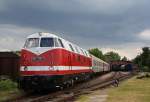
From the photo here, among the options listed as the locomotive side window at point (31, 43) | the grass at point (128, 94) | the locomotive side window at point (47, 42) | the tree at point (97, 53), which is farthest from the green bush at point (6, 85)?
the tree at point (97, 53)

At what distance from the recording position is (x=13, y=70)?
114 ft

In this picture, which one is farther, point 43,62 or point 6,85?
point 6,85

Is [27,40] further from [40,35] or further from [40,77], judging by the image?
[40,77]

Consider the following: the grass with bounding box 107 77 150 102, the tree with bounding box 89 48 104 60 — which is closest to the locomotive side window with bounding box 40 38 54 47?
the grass with bounding box 107 77 150 102

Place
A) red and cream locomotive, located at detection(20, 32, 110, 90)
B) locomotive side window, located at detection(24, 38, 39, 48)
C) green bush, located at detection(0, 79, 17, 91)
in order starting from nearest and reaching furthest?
red and cream locomotive, located at detection(20, 32, 110, 90) → locomotive side window, located at detection(24, 38, 39, 48) → green bush, located at detection(0, 79, 17, 91)

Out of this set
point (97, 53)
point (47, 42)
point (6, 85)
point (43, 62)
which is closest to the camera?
point (43, 62)

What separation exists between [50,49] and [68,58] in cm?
274

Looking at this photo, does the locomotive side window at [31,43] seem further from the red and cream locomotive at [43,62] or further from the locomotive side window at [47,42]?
the locomotive side window at [47,42]

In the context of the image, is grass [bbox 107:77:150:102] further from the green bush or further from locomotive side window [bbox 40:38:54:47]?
the green bush

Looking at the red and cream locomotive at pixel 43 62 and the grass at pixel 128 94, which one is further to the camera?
the red and cream locomotive at pixel 43 62

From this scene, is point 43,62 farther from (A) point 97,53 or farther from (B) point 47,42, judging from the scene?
(A) point 97,53

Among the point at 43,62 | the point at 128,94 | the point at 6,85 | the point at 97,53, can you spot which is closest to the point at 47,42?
the point at 43,62

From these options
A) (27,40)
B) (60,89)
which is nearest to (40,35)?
(27,40)

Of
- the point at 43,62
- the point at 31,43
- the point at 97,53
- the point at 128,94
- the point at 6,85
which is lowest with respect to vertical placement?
the point at 128,94
